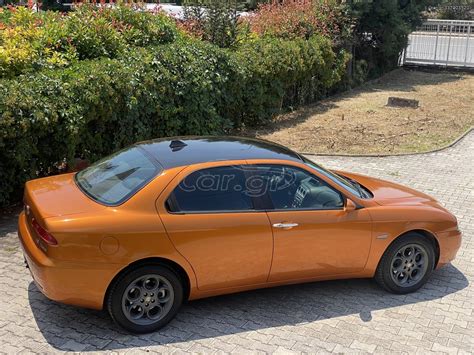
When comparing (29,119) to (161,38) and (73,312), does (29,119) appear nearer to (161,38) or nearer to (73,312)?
(73,312)

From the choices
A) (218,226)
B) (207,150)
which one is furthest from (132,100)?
(218,226)

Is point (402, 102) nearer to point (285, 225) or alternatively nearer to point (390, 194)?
point (390, 194)

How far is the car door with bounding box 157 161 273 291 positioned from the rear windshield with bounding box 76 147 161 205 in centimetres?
27

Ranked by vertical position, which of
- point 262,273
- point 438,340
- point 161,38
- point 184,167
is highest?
point 161,38

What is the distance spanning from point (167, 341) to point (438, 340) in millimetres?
2251

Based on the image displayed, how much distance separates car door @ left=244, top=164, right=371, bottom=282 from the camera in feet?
15.9

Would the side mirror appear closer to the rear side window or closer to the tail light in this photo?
the rear side window

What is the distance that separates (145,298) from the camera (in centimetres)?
447

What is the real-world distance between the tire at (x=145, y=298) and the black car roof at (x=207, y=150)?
0.89 metres

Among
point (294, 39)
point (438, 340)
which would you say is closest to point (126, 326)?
point (438, 340)

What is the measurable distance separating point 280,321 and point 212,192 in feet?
4.19

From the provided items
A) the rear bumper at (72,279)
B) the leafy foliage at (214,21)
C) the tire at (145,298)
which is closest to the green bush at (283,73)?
the leafy foliage at (214,21)

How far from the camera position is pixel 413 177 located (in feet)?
30.5

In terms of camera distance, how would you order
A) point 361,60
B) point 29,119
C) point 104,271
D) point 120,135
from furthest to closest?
point 361,60 → point 120,135 → point 29,119 → point 104,271
